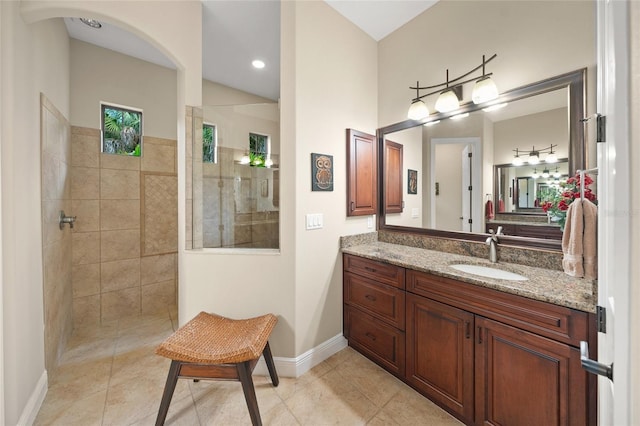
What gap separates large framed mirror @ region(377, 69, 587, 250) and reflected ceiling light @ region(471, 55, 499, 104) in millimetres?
79

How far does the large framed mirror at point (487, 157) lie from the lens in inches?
62.1

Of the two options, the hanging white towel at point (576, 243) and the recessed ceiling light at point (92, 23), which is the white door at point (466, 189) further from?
the recessed ceiling light at point (92, 23)

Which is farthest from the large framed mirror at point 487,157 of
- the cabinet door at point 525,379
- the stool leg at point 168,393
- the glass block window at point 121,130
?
the glass block window at point 121,130

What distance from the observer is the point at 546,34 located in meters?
1.62

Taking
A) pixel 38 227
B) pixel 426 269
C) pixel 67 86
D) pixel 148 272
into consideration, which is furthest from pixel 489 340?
pixel 67 86

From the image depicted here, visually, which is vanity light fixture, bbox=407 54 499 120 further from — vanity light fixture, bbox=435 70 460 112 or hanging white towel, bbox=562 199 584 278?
hanging white towel, bbox=562 199 584 278

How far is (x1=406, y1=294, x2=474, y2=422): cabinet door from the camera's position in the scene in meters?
1.47

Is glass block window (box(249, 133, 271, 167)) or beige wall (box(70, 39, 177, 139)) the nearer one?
glass block window (box(249, 133, 271, 167))

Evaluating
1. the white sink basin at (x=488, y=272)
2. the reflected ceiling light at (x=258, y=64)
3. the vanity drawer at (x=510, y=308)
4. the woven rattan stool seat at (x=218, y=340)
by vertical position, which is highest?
the reflected ceiling light at (x=258, y=64)

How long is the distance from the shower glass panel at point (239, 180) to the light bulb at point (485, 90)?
150 centimetres

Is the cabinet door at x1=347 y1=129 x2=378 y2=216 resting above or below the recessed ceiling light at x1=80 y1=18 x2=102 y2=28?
below

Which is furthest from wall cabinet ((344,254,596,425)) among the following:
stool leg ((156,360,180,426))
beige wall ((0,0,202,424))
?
beige wall ((0,0,202,424))

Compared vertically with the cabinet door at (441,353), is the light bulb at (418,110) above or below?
above

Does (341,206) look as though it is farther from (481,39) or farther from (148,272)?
(148,272)
